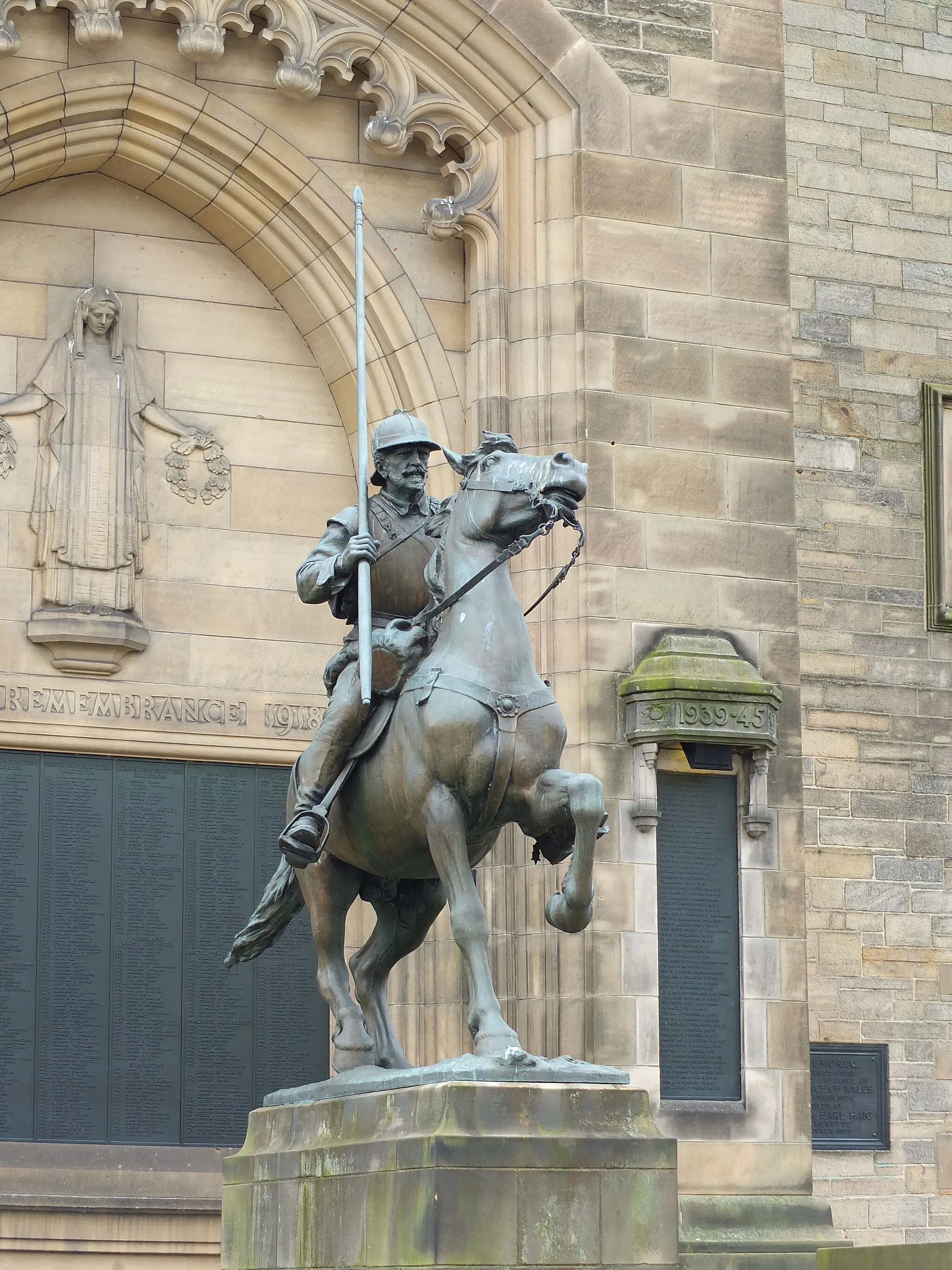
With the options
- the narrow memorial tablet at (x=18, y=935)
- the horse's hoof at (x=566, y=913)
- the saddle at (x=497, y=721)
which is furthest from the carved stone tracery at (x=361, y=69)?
the horse's hoof at (x=566, y=913)

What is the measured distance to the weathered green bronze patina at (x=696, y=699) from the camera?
11.3m

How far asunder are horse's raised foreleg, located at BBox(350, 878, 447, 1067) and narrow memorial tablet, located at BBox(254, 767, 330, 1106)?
124 inches

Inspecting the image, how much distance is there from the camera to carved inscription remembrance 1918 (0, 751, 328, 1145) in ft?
37.3

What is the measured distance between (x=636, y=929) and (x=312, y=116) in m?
4.55

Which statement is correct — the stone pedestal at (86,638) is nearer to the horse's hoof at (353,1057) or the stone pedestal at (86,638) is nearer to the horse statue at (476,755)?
the horse statue at (476,755)

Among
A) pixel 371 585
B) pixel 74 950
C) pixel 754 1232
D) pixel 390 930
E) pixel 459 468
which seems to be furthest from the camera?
pixel 74 950

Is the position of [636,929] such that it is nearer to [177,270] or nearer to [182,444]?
[182,444]

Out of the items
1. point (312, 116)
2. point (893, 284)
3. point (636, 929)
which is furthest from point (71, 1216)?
point (893, 284)

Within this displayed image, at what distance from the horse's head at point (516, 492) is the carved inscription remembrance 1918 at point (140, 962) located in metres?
4.18

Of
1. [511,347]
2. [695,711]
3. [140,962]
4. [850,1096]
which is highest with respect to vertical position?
[511,347]

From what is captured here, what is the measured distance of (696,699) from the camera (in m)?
11.3

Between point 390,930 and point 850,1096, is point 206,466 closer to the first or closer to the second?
point 390,930

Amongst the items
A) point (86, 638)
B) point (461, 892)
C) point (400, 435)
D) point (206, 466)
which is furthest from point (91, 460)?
point (461, 892)

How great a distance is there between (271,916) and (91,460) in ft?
12.1
